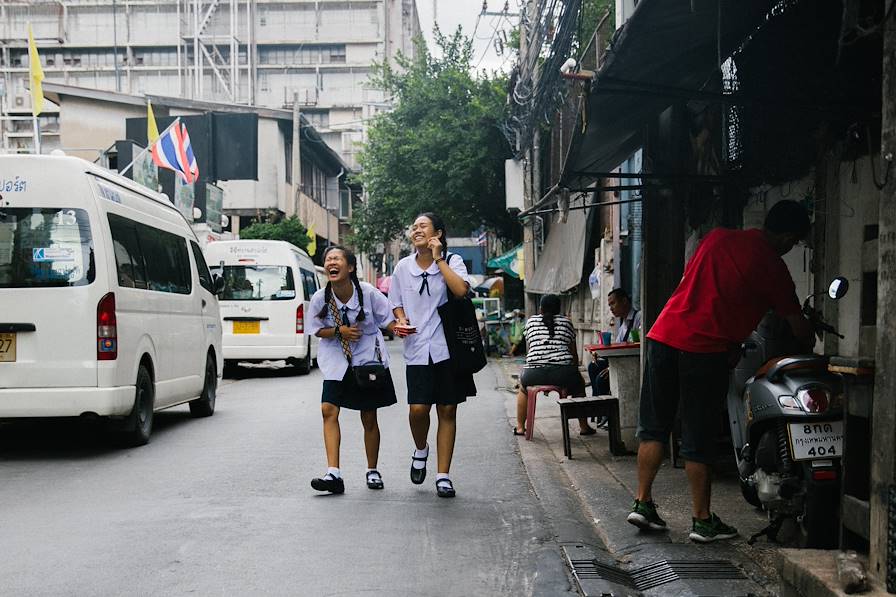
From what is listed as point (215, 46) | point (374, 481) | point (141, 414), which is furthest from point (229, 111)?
point (374, 481)

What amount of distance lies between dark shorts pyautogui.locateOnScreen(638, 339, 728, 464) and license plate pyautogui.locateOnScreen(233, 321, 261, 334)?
1332 cm

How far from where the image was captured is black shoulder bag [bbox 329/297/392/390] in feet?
22.8

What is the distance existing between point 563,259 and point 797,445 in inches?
669

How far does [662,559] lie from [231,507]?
8.94 feet

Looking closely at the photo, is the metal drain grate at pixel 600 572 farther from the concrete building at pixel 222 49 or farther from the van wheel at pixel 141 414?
the concrete building at pixel 222 49

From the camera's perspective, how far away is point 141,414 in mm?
9227

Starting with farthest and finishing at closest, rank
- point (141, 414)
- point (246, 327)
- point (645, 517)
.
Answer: point (246, 327) < point (141, 414) < point (645, 517)

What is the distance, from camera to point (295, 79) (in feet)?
227

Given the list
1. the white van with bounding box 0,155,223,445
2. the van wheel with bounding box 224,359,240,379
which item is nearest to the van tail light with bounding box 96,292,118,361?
the white van with bounding box 0,155,223,445

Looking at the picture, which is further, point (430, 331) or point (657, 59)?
point (430, 331)

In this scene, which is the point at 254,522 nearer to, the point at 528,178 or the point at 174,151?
the point at 174,151

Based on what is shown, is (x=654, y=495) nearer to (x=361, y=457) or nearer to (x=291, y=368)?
(x=361, y=457)

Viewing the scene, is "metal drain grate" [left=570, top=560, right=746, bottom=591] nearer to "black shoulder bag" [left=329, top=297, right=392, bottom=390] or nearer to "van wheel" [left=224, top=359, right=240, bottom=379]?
"black shoulder bag" [left=329, top=297, right=392, bottom=390]

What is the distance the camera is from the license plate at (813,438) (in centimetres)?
467
